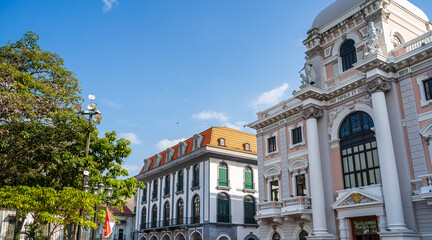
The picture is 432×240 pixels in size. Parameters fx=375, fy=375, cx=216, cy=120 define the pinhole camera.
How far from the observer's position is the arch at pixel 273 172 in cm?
2723

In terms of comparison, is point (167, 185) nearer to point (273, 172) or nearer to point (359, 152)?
point (273, 172)

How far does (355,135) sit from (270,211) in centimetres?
777

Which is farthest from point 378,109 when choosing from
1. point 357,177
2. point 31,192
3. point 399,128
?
point 31,192

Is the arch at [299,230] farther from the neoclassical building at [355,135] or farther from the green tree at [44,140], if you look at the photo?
the green tree at [44,140]

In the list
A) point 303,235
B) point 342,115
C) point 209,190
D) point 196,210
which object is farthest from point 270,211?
point 196,210

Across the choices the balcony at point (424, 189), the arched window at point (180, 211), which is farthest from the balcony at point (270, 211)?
the arched window at point (180, 211)

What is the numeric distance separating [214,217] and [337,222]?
599 inches

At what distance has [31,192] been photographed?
53.4 ft

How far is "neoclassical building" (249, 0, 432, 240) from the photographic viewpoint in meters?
19.4

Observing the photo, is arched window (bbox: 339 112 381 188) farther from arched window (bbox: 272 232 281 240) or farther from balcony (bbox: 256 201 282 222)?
arched window (bbox: 272 232 281 240)

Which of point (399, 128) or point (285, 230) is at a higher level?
point (399, 128)

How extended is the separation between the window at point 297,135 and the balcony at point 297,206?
4.14m

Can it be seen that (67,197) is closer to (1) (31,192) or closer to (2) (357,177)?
(1) (31,192)

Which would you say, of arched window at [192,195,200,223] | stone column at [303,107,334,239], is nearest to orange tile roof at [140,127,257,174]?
arched window at [192,195,200,223]
